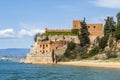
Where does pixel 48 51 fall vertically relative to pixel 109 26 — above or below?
below

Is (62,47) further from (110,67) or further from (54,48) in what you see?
(110,67)

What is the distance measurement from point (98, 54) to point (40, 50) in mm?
26632

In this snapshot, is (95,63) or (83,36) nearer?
(95,63)

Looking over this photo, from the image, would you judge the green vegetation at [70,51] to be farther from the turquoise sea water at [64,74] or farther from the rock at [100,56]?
the turquoise sea water at [64,74]

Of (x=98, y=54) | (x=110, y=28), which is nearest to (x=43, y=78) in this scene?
(x=98, y=54)

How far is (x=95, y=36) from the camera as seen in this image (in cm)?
16850

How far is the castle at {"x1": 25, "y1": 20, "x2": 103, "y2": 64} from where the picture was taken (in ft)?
545

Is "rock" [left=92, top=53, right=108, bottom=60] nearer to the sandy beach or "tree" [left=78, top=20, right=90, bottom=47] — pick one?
the sandy beach

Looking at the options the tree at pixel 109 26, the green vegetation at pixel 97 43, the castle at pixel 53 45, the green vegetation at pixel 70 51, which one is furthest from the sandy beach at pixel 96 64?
the tree at pixel 109 26

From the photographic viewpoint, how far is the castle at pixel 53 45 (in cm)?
16600

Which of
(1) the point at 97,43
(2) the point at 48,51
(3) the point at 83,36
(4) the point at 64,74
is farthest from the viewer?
(2) the point at 48,51

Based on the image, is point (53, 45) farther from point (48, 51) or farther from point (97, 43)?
point (97, 43)

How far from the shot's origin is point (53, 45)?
168250 mm

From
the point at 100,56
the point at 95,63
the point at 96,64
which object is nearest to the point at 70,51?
the point at 100,56
